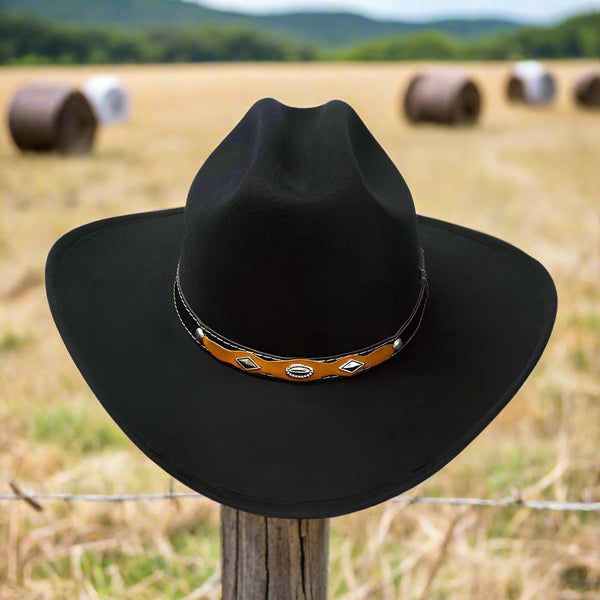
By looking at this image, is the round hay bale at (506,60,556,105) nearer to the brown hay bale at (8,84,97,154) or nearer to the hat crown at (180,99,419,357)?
the brown hay bale at (8,84,97,154)

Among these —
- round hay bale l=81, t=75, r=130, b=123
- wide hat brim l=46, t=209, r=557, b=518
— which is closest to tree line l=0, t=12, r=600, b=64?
round hay bale l=81, t=75, r=130, b=123

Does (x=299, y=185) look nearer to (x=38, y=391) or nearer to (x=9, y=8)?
(x=38, y=391)

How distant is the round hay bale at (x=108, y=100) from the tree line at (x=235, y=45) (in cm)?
3268

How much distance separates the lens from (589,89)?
754 inches

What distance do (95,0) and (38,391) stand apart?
181 feet

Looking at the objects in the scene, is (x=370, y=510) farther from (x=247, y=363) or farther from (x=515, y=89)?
(x=515, y=89)

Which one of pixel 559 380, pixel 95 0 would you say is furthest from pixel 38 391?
pixel 95 0

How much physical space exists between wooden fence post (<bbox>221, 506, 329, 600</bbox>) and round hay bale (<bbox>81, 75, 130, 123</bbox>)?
618 inches

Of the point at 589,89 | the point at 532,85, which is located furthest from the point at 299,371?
the point at 532,85

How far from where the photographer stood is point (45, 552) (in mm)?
2455

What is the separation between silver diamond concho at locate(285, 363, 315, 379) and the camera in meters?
1.08

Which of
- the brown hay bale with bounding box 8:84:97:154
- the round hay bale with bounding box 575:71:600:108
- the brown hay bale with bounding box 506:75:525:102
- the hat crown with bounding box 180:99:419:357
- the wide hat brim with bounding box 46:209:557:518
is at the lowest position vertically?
the wide hat brim with bounding box 46:209:557:518

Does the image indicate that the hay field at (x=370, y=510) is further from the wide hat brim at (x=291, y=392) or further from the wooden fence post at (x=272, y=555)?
the wide hat brim at (x=291, y=392)

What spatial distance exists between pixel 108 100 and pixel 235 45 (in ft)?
163
